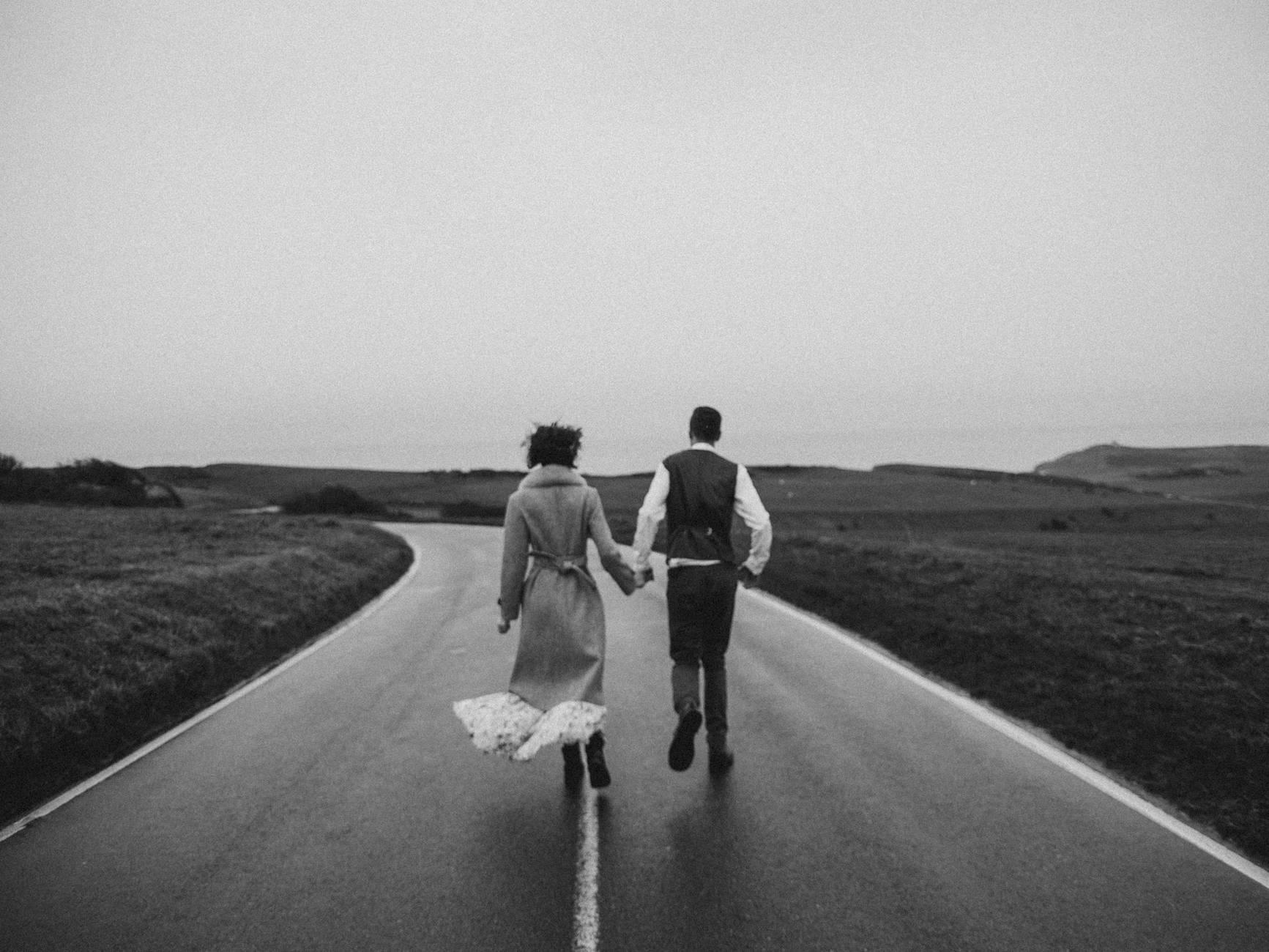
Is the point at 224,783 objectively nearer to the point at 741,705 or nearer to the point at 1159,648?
the point at 741,705

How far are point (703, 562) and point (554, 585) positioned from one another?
1172mm

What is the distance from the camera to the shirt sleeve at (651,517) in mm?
5234

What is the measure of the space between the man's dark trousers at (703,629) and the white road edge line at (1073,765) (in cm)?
269

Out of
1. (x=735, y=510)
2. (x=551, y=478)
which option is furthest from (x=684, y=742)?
(x=551, y=478)

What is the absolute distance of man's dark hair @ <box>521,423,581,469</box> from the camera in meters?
5.16

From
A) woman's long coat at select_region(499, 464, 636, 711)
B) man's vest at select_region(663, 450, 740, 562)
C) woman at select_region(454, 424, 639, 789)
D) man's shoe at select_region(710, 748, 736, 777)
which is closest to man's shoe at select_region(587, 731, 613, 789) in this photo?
woman at select_region(454, 424, 639, 789)

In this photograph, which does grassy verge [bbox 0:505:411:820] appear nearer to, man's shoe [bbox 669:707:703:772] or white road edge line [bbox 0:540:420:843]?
white road edge line [bbox 0:540:420:843]

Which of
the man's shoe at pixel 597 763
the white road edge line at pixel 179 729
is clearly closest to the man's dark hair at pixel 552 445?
the man's shoe at pixel 597 763

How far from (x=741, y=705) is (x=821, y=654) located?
7.74ft

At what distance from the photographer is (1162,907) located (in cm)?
360

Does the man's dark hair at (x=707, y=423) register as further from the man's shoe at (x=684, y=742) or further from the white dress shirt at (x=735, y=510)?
the man's shoe at (x=684, y=742)

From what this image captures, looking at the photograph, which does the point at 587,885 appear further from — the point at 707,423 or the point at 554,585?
the point at 707,423

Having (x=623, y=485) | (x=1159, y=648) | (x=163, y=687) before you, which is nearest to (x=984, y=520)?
(x=623, y=485)

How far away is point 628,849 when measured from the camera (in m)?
4.25
